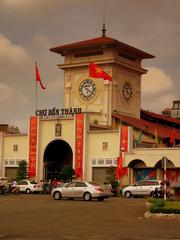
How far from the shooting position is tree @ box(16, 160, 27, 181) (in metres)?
63.1

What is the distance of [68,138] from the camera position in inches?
2469

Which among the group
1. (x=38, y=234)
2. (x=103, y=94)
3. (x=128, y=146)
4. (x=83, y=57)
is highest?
(x=83, y=57)

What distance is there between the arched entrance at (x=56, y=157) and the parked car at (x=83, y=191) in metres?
25.9

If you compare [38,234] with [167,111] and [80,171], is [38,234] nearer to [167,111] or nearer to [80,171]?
[80,171]

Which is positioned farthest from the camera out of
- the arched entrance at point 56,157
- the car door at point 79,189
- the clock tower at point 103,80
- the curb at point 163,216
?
the clock tower at point 103,80

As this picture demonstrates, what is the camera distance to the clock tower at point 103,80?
6875 centimetres

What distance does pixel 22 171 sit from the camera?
6331 centimetres

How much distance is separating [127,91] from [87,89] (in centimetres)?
497

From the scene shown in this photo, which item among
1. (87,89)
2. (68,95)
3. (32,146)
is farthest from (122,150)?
(68,95)

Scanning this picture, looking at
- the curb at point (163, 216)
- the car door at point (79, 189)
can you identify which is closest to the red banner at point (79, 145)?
the car door at point (79, 189)

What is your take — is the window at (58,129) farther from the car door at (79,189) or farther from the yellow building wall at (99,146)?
the car door at (79,189)

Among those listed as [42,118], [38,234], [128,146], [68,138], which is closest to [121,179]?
[128,146]

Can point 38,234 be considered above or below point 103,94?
below

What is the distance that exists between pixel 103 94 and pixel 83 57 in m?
5.03
